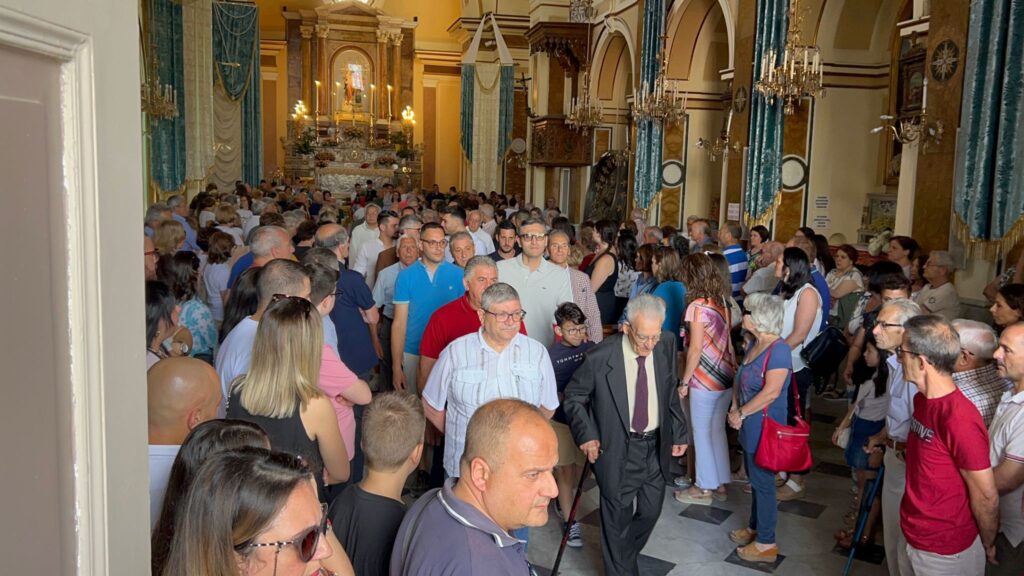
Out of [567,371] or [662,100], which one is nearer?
[567,371]

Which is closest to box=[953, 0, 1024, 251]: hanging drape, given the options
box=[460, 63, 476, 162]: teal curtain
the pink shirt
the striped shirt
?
the striped shirt

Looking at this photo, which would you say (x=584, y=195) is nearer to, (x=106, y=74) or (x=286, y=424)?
(x=286, y=424)

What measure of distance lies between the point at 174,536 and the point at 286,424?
1.10 metres

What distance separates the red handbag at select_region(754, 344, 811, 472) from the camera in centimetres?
425

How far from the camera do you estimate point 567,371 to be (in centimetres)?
464

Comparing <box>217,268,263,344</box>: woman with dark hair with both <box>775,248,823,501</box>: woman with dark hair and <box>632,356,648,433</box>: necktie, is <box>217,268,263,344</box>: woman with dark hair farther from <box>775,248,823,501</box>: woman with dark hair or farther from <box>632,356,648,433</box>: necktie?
<box>775,248,823,501</box>: woman with dark hair

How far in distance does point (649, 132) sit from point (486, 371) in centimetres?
1100

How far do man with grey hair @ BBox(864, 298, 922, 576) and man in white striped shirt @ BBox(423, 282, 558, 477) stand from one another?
1607 millimetres

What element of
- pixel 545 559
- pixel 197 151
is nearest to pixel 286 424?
pixel 545 559

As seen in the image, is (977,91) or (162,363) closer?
(162,363)

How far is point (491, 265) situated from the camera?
4398mm

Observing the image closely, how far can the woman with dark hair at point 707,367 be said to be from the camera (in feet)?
16.2

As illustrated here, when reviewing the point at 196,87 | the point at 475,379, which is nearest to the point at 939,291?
the point at 475,379

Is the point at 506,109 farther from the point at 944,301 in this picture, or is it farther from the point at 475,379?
the point at 475,379
